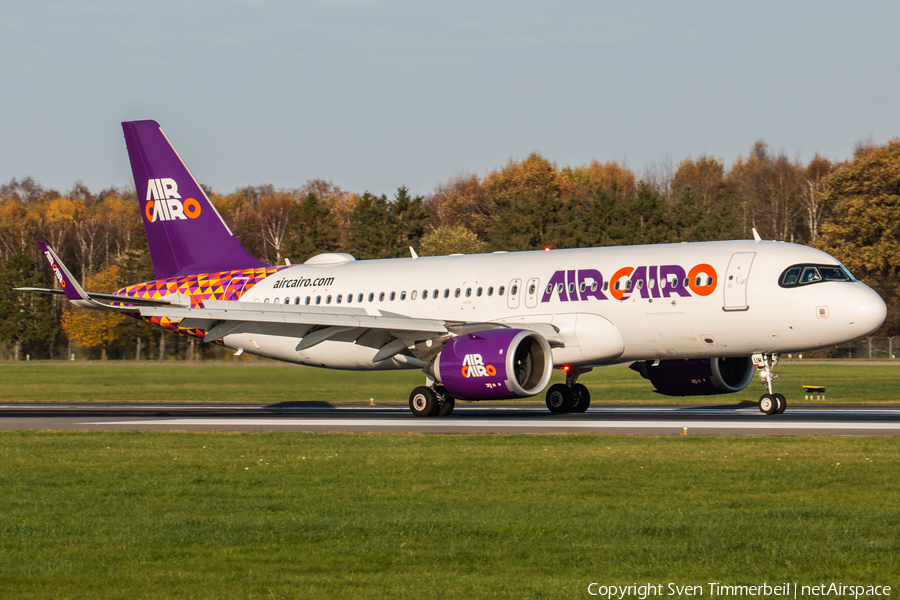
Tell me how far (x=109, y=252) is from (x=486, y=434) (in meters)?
111

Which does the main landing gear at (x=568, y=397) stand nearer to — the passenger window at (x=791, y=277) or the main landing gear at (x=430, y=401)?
the main landing gear at (x=430, y=401)

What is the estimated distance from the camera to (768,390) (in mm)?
25234

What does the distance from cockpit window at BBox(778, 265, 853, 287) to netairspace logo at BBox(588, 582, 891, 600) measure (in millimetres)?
17069

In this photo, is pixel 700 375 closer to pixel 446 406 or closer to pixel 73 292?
pixel 446 406

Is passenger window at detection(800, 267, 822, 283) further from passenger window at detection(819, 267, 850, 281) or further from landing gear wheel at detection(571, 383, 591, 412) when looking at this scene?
landing gear wheel at detection(571, 383, 591, 412)

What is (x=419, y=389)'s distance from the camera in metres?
26.9

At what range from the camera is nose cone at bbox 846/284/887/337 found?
77.4 feet

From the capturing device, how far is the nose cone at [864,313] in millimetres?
23594

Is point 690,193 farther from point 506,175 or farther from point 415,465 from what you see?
point 415,465

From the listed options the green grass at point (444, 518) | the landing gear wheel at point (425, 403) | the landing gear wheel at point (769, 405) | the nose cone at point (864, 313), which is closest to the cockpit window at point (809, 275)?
the nose cone at point (864, 313)

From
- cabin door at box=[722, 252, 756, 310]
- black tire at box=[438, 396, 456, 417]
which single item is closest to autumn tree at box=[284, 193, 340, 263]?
black tire at box=[438, 396, 456, 417]

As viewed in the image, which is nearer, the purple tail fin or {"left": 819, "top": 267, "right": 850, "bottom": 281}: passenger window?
{"left": 819, "top": 267, "right": 850, "bottom": 281}: passenger window

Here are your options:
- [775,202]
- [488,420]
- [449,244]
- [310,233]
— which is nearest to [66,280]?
[488,420]

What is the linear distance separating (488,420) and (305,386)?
23.5 ft
